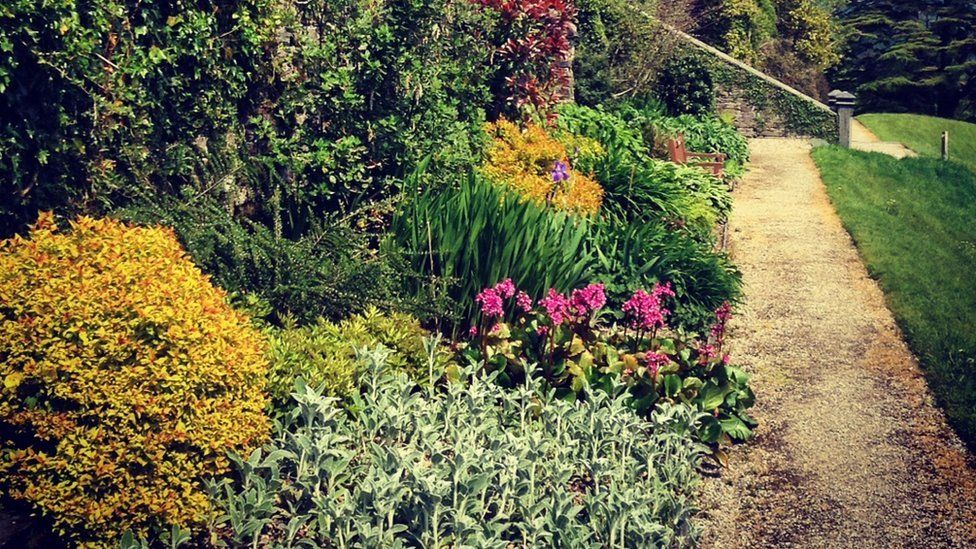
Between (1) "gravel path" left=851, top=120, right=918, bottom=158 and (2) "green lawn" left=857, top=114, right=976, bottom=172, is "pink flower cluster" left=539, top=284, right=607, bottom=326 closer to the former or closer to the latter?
(1) "gravel path" left=851, top=120, right=918, bottom=158

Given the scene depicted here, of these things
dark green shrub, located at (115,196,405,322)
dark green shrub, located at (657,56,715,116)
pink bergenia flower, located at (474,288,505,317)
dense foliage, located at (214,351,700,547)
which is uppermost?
dark green shrub, located at (657,56,715,116)

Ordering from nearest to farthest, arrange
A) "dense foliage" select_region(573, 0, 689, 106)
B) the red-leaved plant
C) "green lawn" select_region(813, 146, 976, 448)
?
"green lawn" select_region(813, 146, 976, 448)
the red-leaved plant
"dense foliage" select_region(573, 0, 689, 106)

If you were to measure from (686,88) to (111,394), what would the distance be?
16.6 metres

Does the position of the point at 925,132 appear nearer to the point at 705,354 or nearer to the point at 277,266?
the point at 705,354

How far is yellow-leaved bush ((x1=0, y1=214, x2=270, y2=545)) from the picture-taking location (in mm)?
3568

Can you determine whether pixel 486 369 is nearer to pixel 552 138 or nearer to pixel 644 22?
pixel 552 138

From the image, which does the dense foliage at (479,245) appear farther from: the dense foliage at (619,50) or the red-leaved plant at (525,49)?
the dense foliage at (619,50)

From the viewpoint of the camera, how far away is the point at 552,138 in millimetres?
9766

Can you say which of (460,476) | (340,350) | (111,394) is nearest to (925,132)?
(340,350)

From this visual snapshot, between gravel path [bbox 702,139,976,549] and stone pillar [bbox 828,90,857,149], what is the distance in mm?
13102

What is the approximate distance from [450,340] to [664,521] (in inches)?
85.0

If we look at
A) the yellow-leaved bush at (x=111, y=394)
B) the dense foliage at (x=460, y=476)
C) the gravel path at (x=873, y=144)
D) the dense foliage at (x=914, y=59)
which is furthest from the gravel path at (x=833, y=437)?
the dense foliage at (x=914, y=59)

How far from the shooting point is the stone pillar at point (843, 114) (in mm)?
21156

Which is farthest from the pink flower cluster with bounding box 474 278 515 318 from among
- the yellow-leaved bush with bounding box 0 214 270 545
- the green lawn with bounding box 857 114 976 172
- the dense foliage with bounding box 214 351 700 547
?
the green lawn with bounding box 857 114 976 172
